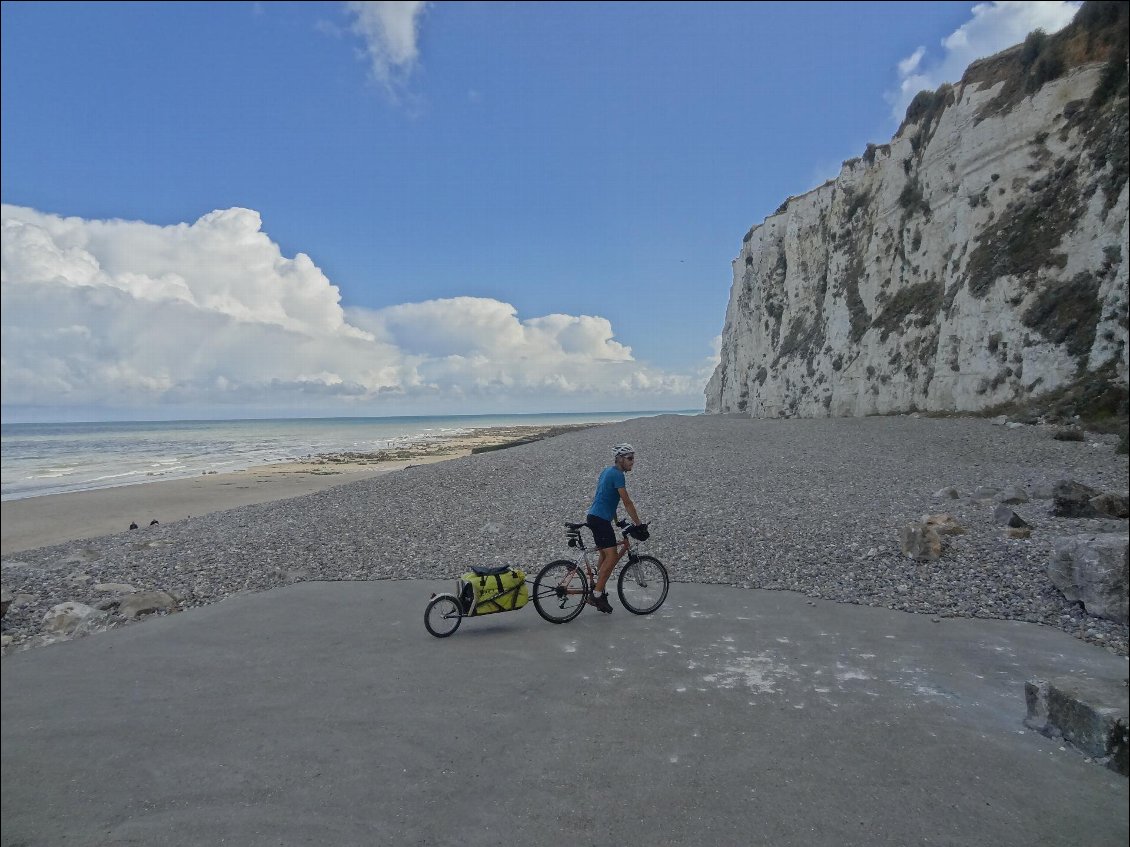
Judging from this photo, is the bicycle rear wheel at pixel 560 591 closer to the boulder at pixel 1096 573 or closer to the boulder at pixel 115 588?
the boulder at pixel 1096 573

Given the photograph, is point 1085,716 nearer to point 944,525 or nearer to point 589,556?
point 589,556

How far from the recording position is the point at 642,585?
759 centimetres

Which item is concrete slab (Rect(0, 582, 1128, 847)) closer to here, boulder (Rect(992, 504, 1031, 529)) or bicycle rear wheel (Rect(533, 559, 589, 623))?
bicycle rear wheel (Rect(533, 559, 589, 623))

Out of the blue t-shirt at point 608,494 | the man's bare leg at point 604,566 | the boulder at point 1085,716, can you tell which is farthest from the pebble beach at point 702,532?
the blue t-shirt at point 608,494

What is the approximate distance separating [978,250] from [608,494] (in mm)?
30239

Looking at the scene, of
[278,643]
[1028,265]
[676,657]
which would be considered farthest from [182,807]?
[1028,265]

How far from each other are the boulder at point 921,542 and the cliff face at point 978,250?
15.8 meters

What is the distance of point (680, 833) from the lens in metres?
3.32

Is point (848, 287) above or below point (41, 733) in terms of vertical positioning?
above

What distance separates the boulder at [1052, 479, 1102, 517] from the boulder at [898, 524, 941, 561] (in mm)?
2571

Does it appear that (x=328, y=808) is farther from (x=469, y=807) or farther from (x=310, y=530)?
(x=310, y=530)

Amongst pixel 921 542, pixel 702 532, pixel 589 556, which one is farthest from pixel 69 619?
pixel 921 542

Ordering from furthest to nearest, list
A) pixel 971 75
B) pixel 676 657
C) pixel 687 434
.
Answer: pixel 971 75, pixel 687 434, pixel 676 657

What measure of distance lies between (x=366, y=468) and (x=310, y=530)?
23184 millimetres
